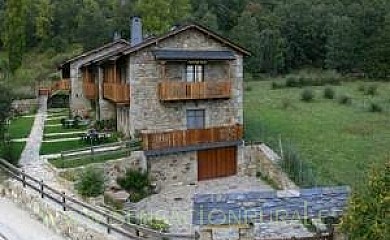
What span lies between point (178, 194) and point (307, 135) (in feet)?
33.1

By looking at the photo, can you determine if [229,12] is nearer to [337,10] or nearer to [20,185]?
[337,10]

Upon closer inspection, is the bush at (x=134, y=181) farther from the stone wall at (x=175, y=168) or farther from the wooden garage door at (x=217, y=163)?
the wooden garage door at (x=217, y=163)

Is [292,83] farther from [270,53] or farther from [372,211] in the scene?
[372,211]

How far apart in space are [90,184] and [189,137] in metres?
6.72

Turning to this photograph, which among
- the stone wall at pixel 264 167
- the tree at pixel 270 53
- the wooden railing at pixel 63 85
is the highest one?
the tree at pixel 270 53

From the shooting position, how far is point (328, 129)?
1303 inches

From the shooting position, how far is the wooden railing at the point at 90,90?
37125 millimetres

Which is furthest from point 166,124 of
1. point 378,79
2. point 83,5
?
point 83,5

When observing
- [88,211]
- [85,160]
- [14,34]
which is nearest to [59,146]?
[85,160]

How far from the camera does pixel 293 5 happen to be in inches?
3140

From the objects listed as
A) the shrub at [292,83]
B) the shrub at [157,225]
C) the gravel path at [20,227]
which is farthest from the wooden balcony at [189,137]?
the shrub at [292,83]

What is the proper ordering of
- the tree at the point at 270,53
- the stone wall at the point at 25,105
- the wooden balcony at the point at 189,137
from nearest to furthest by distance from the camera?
the wooden balcony at the point at 189,137 → the stone wall at the point at 25,105 → the tree at the point at 270,53

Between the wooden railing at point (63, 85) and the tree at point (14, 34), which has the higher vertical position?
the tree at point (14, 34)

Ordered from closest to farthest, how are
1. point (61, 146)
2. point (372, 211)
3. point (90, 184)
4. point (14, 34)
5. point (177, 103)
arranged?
point (372, 211), point (90, 184), point (177, 103), point (61, 146), point (14, 34)
